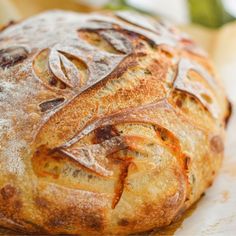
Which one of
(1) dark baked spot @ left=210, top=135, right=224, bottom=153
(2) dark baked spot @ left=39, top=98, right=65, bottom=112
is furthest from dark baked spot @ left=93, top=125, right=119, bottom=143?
(1) dark baked spot @ left=210, top=135, right=224, bottom=153

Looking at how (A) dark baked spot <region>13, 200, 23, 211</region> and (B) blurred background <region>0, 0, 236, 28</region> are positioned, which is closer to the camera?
(A) dark baked spot <region>13, 200, 23, 211</region>

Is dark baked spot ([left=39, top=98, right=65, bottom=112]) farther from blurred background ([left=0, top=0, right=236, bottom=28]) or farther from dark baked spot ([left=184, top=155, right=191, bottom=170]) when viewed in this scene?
blurred background ([left=0, top=0, right=236, bottom=28])

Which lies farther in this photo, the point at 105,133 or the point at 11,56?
the point at 11,56

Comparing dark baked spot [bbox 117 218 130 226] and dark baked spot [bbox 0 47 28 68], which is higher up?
dark baked spot [bbox 0 47 28 68]

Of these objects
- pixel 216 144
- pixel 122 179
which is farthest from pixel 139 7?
pixel 122 179

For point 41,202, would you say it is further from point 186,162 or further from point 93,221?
point 186,162

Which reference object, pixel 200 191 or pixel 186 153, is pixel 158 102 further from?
pixel 200 191

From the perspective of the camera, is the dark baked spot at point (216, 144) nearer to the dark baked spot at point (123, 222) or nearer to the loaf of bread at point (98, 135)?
Result: the loaf of bread at point (98, 135)
